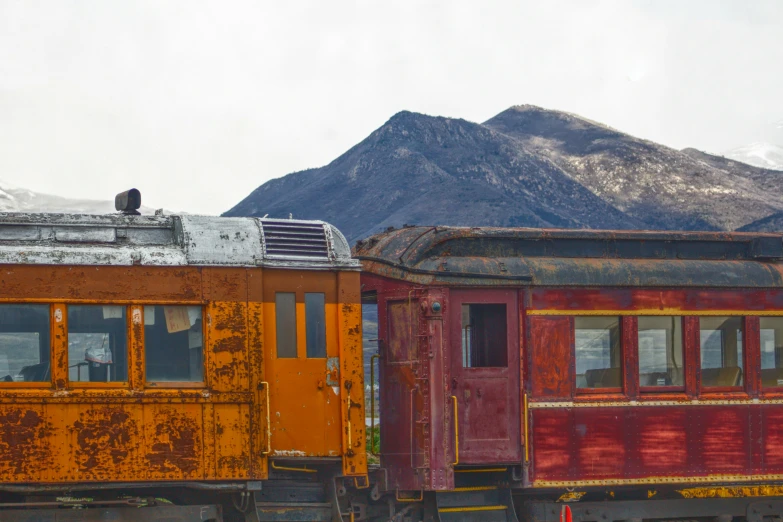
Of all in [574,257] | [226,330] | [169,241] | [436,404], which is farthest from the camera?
[574,257]

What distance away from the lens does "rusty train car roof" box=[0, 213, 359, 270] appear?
32.7 feet

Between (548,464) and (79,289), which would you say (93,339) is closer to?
(79,289)

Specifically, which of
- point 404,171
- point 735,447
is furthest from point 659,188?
point 735,447

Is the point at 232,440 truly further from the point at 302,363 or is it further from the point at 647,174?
the point at 647,174

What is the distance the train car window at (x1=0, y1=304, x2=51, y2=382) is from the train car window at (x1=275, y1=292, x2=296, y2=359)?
87.5 inches

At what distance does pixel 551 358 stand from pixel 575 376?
0.36 m

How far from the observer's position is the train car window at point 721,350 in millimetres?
12172

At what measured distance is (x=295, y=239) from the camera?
35.8ft

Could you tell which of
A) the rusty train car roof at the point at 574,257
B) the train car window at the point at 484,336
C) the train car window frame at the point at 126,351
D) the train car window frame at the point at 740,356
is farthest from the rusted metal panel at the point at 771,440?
the train car window frame at the point at 126,351

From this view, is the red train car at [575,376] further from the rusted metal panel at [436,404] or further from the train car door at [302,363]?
the train car door at [302,363]

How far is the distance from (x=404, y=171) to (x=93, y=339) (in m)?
110

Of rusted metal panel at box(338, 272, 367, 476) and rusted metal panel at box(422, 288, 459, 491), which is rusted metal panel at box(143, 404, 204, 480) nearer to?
rusted metal panel at box(338, 272, 367, 476)

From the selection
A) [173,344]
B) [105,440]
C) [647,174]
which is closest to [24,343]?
[105,440]

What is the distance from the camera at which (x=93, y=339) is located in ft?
32.5
